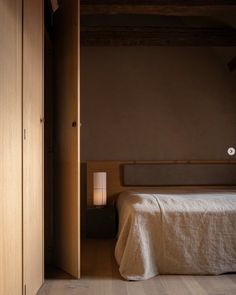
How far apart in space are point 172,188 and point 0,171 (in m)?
3.58

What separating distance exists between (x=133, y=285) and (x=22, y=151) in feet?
4.76

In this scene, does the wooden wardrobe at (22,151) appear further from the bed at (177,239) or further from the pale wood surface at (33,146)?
the bed at (177,239)

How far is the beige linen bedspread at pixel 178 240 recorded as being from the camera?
9.67 ft

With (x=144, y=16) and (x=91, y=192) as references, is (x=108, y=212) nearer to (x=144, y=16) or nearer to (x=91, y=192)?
(x=91, y=192)

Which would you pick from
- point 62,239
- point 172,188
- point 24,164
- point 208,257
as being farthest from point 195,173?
point 24,164

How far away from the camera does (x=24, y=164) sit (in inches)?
84.0

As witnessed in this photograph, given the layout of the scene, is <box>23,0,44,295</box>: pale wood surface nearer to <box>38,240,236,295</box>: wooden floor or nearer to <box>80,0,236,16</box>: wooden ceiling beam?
<box>38,240,236,295</box>: wooden floor

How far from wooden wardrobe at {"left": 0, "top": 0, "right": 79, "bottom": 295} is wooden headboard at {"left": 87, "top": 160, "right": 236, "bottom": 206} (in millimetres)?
1934

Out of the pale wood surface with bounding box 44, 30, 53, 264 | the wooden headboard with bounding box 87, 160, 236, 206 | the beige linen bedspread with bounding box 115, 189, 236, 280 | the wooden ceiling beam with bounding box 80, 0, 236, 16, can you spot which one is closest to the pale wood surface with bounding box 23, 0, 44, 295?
the pale wood surface with bounding box 44, 30, 53, 264

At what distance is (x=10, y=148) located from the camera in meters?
1.79

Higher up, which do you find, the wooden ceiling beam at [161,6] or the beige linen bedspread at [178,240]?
the wooden ceiling beam at [161,6]

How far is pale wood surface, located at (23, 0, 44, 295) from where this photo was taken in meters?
2.18

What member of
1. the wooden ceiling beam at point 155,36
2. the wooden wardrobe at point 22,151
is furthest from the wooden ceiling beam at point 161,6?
the wooden wardrobe at point 22,151

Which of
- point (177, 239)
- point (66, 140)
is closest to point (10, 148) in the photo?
point (66, 140)
